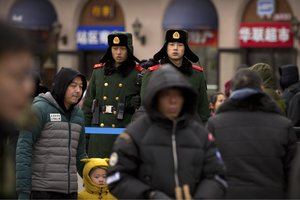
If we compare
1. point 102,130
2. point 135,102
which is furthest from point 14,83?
point 102,130

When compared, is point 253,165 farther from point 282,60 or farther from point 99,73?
point 282,60

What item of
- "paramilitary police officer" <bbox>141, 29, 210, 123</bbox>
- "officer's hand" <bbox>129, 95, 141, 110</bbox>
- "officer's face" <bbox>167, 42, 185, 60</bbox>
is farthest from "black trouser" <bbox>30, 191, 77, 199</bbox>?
"officer's hand" <bbox>129, 95, 141, 110</bbox>

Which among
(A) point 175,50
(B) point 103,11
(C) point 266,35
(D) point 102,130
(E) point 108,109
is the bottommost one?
(D) point 102,130

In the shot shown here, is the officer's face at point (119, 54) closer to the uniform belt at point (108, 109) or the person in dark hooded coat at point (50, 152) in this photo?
the uniform belt at point (108, 109)

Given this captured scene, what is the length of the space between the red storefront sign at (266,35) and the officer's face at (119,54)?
15495 millimetres

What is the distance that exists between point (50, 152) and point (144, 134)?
2216 mm

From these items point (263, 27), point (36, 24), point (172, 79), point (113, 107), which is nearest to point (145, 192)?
point (172, 79)

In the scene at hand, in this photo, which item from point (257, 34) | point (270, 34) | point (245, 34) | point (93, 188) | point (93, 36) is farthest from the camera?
point (93, 36)

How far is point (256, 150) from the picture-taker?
21.3ft

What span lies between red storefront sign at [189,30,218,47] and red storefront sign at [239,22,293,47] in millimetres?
954

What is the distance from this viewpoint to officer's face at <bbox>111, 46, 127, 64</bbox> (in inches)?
381

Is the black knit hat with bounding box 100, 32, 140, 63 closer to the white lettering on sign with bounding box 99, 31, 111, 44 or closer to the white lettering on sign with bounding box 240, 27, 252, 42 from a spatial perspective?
the white lettering on sign with bounding box 240, 27, 252, 42

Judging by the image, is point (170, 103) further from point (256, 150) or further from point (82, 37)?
point (82, 37)

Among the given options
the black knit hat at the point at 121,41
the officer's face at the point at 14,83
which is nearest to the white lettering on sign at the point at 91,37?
the black knit hat at the point at 121,41
